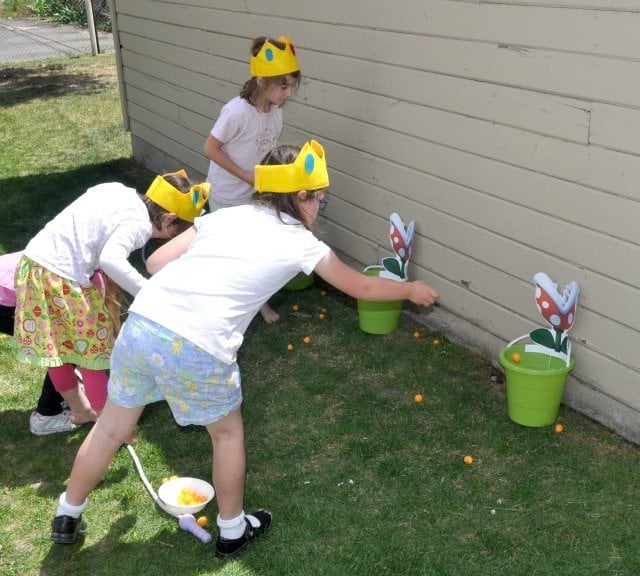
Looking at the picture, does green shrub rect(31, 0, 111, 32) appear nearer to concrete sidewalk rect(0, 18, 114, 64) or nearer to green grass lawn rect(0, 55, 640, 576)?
concrete sidewalk rect(0, 18, 114, 64)

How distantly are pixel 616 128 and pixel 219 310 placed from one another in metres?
2.03

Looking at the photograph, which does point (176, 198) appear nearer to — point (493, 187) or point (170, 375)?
point (170, 375)

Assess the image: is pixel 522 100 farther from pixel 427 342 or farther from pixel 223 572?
pixel 223 572

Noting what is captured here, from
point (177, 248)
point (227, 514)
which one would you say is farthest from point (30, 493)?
point (177, 248)

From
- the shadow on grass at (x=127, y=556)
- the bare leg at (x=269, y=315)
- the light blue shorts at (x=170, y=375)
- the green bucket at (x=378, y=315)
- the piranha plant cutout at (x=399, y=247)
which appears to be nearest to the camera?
the light blue shorts at (x=170, y=375)

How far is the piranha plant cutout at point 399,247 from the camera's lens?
4.86 meters

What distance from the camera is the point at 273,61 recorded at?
474 centimetres

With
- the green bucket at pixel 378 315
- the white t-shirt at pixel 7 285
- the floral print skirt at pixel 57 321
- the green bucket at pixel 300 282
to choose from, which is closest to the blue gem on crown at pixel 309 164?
the floral print skirt at pixel 57 321

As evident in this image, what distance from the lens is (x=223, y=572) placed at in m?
3.36

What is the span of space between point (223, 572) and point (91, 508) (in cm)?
79

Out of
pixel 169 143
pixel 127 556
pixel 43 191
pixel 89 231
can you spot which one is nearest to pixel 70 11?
pixel 43 191

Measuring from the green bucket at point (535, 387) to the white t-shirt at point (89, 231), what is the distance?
6.28 ft

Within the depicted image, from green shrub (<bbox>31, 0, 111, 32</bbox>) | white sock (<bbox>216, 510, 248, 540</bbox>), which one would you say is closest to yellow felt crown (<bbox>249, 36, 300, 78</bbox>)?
white sock (<bbox>216, 510, 248, 540</bbox>)

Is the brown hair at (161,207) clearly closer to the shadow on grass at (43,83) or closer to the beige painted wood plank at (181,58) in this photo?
the beige painted wood plank at (181,58)
